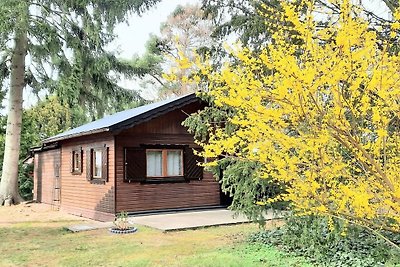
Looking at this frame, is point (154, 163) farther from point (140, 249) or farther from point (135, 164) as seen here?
point (140, 249)

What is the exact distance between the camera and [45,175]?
1706cm

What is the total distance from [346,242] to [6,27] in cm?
1170

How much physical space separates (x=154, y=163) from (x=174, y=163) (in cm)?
67

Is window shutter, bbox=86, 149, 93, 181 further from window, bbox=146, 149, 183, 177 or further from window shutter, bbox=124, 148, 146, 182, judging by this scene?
window, bbox=146, 149, 183, 177

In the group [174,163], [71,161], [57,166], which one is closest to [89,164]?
[71,161]

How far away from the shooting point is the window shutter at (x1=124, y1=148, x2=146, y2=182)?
1149 cm

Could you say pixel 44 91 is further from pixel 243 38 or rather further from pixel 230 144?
pixel 230 144

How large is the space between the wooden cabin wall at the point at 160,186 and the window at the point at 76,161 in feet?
7.41

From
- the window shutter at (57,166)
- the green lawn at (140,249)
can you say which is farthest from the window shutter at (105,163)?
the window shutter at (57,166)

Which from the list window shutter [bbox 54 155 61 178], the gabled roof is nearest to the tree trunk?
window shutter [bbox 54 155 61 178]

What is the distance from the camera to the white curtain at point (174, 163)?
12453 millimetres

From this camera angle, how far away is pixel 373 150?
3094mm

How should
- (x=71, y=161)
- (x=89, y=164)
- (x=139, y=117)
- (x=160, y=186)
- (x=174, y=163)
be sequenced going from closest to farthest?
(x=139, y=117), (x=160, y=186), (x=89, y=164), (x=174, y=163), (x=71, y=161)

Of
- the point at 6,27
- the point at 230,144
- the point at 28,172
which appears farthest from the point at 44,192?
the point at 230,144
